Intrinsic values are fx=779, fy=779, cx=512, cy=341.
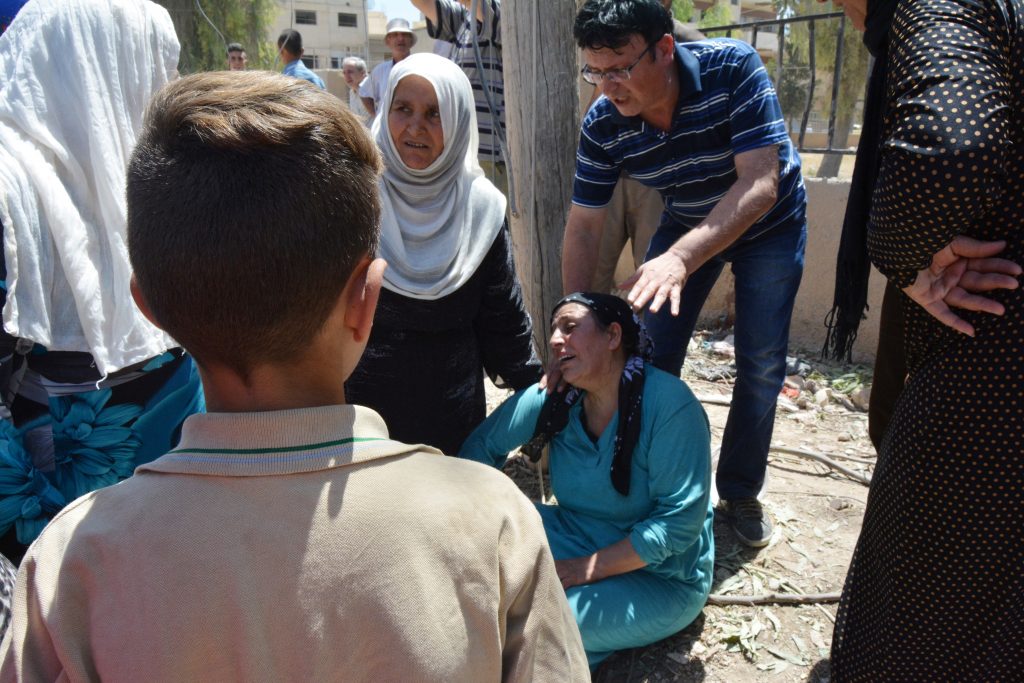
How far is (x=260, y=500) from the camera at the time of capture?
883 millimetres

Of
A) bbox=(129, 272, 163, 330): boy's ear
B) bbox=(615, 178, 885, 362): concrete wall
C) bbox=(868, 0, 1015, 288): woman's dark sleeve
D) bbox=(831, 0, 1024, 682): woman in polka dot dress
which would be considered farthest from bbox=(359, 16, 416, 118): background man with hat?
bbox=(129, 272, 163, 330): boy's ear

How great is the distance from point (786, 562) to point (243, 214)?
284 centimetres

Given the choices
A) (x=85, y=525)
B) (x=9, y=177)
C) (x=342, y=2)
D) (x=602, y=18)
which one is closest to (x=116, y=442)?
(x=9, y=177)

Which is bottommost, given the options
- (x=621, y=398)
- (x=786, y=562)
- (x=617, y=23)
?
(x=786, y=562)

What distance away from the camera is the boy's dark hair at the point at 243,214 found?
0.89 metres

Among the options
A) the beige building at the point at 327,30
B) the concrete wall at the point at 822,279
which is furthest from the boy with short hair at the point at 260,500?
the beige building at the point at 327,30

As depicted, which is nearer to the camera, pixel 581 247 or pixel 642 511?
pixel 642 511

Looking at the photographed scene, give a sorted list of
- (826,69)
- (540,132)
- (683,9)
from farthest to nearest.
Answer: (683,9)
(826,69)
(540,132)

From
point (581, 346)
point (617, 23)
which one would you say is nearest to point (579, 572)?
point (581, 346)

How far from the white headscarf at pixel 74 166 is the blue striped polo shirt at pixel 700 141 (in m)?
1.59

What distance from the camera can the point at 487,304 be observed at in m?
2.73

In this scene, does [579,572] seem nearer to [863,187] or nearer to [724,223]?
[724,223]

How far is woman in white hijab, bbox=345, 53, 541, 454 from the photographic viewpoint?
8.40 ft

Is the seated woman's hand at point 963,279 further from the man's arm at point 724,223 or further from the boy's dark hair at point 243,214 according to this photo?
the boy's dark hair at point 243,214
